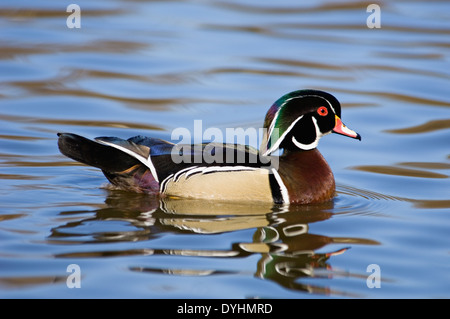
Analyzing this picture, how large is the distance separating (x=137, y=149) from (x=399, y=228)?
258cm

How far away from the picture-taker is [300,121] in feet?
27.2

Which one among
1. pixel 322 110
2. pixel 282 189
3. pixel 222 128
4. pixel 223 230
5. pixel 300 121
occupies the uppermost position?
pixel 322 110

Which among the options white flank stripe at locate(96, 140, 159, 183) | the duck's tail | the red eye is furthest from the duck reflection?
the red eye

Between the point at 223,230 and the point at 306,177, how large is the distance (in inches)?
52.3

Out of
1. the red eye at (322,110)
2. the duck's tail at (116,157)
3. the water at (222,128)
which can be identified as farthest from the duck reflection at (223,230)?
the red eye at (322,110)

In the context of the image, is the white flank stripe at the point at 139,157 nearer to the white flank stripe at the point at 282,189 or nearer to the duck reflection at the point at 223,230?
the duck reflection at the point at 223,230

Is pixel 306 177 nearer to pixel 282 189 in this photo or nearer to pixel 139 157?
pixel 282 189

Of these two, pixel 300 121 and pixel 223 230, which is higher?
pixel 300 121

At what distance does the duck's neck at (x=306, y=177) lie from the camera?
317 inches

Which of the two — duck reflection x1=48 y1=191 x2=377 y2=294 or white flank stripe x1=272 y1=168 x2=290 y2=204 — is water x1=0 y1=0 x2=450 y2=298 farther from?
white flank stripe x1=272 y1=168 x2=290 y2=204

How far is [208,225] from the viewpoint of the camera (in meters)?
7.30

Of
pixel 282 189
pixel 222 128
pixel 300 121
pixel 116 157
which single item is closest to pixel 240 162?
pixel 282 189

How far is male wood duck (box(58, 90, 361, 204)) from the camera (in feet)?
26.1
